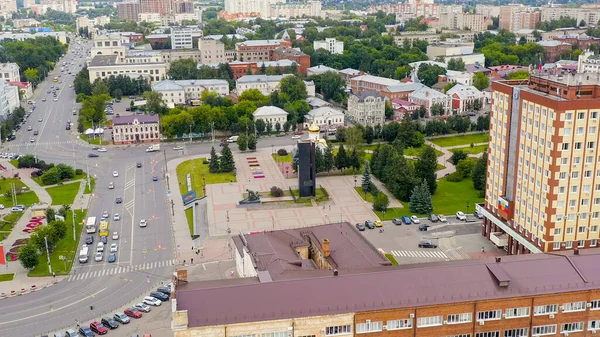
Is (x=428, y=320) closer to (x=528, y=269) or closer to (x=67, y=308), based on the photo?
(x=528, y=269)

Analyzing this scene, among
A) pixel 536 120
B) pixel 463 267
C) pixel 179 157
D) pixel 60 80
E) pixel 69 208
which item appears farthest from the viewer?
pixel 60 80

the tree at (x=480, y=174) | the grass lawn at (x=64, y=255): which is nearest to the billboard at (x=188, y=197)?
the grass lawn at (x=64, y=255)

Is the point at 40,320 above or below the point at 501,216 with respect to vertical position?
below

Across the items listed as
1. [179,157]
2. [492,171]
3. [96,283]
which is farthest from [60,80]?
[492,171]

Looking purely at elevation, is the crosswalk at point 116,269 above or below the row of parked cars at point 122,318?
below

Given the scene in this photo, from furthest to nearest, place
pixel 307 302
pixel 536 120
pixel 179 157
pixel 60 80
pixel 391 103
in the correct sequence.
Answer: pixel 60 80 → pixel 391 103 → pixel 179 157 → pixel 536 120 → pixel 307 302

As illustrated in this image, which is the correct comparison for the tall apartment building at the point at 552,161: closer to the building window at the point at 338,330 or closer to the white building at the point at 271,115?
the building window at the point at 338,330

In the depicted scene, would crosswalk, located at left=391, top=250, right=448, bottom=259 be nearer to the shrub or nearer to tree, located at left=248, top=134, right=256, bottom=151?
the shrub

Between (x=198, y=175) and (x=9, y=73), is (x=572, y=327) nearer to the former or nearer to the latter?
(x=198, y=175)
